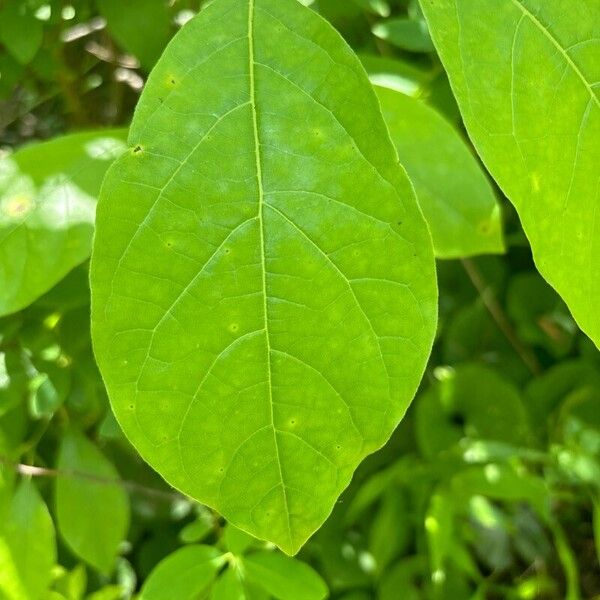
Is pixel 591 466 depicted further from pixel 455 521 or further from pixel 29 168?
pixel 29 168

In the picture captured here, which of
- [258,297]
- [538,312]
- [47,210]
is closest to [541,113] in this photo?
[258,297]

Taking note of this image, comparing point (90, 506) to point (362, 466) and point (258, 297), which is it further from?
point (258, 297)

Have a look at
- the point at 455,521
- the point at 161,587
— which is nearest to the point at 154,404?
the point at 161,587

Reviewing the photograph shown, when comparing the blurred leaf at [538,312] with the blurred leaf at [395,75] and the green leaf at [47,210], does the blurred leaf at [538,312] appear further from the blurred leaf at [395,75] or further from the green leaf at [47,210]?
the green leaf at [47,210]

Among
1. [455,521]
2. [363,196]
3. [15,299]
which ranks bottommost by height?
[455,521]

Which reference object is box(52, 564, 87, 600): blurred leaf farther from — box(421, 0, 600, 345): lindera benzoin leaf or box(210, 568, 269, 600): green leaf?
box(421, 0, 600, 345): lindera benzoin leaf

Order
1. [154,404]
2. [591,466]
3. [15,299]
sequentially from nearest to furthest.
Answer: [154,404], [15,299], [591,466]

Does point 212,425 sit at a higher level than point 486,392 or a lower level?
higher

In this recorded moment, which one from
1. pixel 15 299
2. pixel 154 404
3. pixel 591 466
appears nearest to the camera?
pixel 154 404

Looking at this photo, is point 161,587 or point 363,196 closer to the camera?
point 363,196
